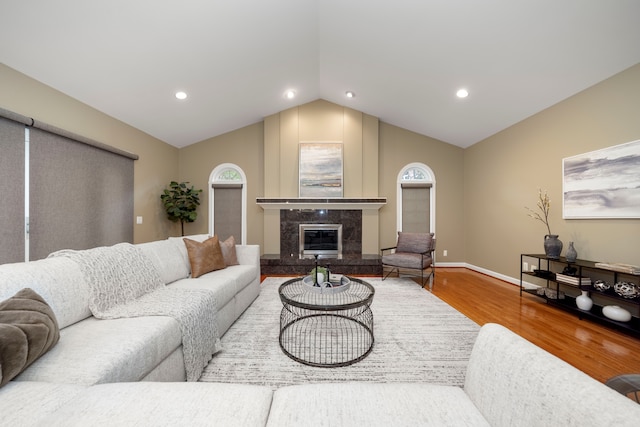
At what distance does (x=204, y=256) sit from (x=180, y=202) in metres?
2.73

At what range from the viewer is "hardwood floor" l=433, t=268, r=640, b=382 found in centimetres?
190

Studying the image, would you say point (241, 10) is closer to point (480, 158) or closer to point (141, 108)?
point (141, 108)

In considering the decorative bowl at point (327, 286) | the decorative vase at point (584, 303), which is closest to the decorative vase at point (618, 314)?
the decorative vase at point (584, 303)

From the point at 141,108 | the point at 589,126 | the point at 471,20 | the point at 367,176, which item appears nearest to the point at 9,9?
the point at 141,108

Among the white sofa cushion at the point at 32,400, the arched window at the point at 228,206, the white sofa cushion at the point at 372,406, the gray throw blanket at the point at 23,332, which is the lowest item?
the white sofa cushion at the point at 372,406

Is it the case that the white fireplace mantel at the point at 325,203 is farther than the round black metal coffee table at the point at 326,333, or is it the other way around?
the white fireplace mantel at the point at 325,203

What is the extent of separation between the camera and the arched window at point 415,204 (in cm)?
535

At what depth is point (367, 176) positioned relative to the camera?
17.1ft

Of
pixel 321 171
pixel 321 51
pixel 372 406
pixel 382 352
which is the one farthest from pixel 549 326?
pixel 321 51

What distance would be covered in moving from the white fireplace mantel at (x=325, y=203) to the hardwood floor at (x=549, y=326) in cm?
193

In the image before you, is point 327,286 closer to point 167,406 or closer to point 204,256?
point 204,256

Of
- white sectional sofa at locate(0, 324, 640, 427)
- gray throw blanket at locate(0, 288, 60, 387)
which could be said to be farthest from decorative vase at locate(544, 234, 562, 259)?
gray throw blanket at locate(0, 288, 60, 387)

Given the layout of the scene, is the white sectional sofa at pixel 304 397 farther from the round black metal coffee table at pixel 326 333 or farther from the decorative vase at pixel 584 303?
the decorative vase at pixel 584 303

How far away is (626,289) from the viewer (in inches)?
91.6
